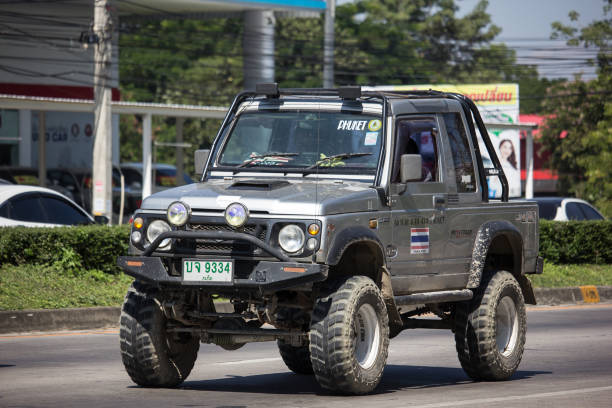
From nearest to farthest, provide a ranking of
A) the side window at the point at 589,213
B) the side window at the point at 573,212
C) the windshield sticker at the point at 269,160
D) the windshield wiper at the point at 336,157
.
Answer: the windshield wiper at the point at 336,157 < the windshield sticker at the point at 269,160 < the side window at the point at 573,212 < the side window at the point at 589,213

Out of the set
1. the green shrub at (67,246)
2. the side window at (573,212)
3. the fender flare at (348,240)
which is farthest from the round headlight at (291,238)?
the side window at (573,212)

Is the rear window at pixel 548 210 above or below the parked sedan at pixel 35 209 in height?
below

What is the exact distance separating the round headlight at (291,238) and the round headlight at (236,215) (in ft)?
0.92

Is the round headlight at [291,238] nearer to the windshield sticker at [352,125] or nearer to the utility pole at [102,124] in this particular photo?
the windshield sticker at [352,125]

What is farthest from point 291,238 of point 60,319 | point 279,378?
point 60,319

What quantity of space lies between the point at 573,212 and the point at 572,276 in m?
4.29

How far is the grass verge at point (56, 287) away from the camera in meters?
14.5

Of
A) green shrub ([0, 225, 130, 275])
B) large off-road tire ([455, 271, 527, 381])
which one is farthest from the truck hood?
green shrub ([0, 225, 130, 275])

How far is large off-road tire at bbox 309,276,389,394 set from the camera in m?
8.26

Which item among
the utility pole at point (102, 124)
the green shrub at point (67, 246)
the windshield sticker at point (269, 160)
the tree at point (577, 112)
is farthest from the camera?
the tree at point (577, 112)

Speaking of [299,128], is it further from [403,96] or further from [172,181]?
[172,181]

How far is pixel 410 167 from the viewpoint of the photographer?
9.08 m

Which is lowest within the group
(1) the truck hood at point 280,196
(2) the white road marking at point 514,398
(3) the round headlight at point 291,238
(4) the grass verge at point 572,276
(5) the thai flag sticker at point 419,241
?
(4) the grass verge at point 572,276

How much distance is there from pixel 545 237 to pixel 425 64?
51.7 metres
